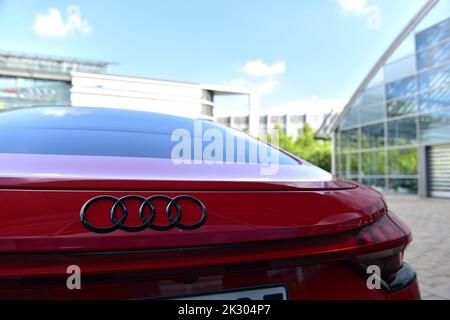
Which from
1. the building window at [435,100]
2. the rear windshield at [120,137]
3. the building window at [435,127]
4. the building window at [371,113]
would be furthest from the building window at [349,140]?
the rear windshield at [120,137]

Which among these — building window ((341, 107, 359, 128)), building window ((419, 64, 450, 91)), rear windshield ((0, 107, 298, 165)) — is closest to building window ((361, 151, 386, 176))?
building window ((341, 107, 359, 128))

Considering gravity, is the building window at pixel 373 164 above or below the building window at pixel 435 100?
below

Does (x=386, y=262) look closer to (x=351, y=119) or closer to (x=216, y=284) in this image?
(x=216, y=284)

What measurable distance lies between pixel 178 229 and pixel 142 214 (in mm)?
95

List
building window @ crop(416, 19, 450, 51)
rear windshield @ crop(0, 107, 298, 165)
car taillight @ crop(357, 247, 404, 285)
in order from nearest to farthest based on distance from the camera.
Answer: car taillight @ crop(357, 247, 404, 285), rear windshield @ crop(0, 107, 298, 165), building window @ crop(416, 19, 450, 51)

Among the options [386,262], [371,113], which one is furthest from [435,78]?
[386,262]

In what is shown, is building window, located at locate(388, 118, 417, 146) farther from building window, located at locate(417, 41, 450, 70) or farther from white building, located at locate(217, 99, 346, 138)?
white building, located at locate(217, 99, 346, 138)

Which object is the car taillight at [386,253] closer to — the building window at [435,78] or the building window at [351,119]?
the building window at [435,78]

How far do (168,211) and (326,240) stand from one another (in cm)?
45

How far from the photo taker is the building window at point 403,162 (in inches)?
632

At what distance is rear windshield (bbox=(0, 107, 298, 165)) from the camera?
1.20m

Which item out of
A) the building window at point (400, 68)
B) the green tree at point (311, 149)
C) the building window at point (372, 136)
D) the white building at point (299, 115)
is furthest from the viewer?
the white building at point (299, 115)
